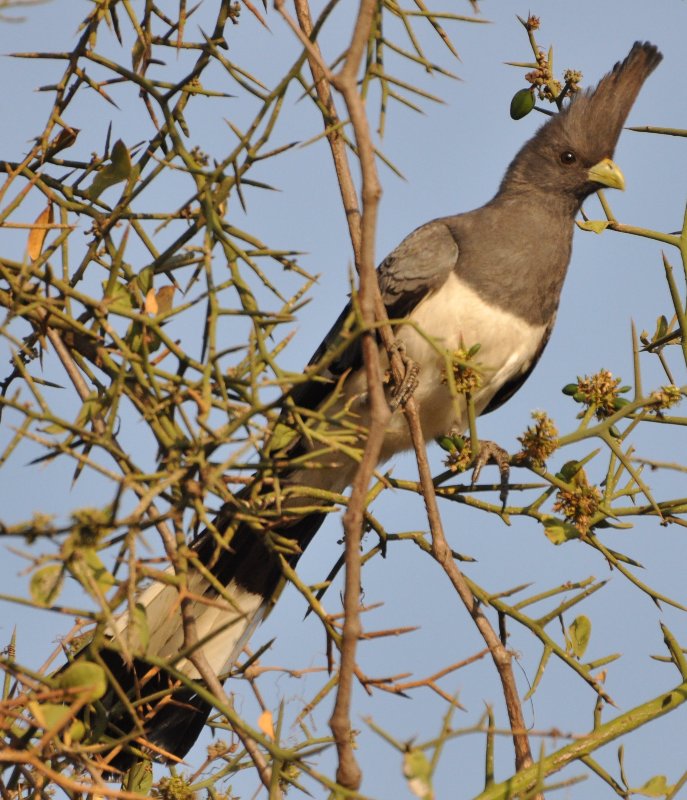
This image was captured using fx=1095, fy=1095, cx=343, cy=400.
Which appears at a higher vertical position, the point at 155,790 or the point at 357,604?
the point at 357,604

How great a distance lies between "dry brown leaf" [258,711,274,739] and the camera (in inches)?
76.2

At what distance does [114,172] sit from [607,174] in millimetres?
3175

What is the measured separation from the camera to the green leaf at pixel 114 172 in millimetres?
2244

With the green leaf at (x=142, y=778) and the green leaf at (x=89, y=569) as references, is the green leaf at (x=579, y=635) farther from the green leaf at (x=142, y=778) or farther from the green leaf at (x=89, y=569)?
the green leaf at (x=89, y=569)

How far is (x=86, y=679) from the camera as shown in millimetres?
1721

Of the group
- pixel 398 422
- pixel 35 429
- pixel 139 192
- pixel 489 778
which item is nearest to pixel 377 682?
pixel 489 778

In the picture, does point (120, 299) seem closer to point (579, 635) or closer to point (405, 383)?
point (405, 383)

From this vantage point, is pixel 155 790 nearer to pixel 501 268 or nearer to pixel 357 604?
Result: pixel 357 604

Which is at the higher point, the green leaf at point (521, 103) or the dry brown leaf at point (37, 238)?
the green leaf at point (521, 103)

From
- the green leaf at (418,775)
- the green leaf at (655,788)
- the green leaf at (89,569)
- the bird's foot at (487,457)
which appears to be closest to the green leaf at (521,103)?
the bird's foot at (487,457)

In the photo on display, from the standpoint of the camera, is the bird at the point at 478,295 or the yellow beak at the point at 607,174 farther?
the yellow beak at the point at 607,174

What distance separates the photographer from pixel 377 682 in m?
A: 2.02

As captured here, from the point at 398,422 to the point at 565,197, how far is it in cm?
140

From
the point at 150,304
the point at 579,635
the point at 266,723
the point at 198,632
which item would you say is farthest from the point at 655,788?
the point at 198,632
